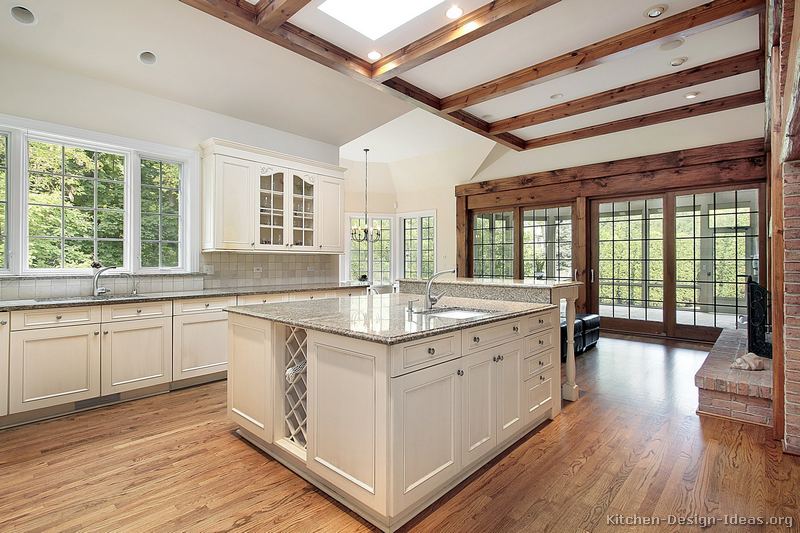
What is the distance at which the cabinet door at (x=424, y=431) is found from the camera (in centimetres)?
176

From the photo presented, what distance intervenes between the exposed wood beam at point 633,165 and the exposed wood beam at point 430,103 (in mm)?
1370

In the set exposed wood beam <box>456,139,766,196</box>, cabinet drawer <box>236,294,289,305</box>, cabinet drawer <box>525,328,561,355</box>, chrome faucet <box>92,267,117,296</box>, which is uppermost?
exposed wood beam <box>456,139,766,196</box>

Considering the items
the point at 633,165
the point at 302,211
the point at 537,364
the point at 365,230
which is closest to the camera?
the point at 537,364

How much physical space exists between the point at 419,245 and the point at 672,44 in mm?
5650

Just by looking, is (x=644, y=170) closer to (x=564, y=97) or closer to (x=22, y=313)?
(x=564, y=97)

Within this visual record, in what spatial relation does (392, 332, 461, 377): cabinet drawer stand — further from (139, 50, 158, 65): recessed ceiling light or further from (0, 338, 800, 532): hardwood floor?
(139, 50, 158, 65): recessed ceiling light

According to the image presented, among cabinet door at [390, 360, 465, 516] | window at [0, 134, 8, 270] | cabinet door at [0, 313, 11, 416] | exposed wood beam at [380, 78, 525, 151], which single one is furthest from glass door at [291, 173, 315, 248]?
cabinet door at [390, 360, 465, 516]

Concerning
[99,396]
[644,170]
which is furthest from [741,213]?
[99,396]

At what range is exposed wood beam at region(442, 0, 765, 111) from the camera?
2831mm

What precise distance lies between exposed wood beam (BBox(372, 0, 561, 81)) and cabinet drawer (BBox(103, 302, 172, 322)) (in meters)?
2.77

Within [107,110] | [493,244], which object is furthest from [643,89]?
[107,110]

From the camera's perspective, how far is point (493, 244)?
25.5ft

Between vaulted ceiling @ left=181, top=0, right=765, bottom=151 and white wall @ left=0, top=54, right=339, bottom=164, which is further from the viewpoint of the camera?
white wall @ left=0, top=54, right=339, bottom=164

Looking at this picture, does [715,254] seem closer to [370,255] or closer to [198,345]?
[370,255]
